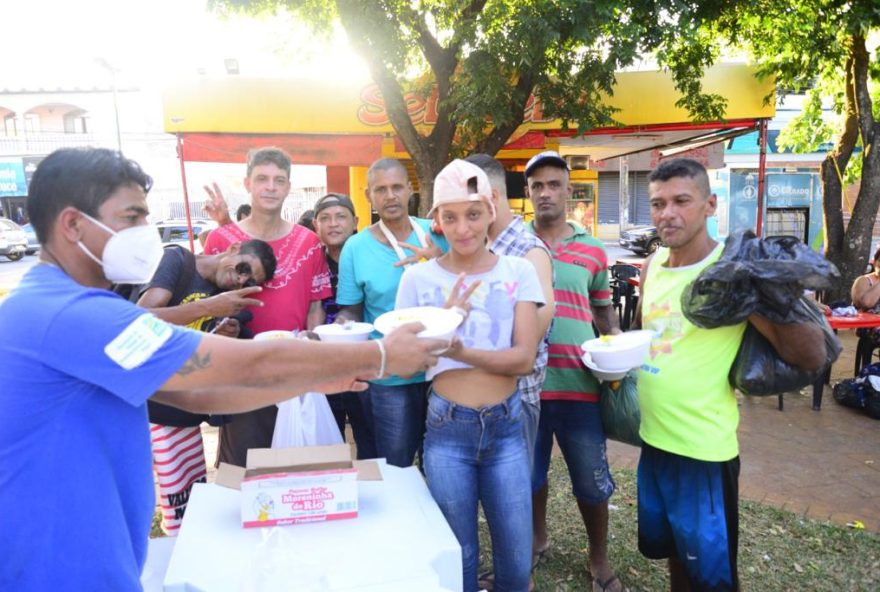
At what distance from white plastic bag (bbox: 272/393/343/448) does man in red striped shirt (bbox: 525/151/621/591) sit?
114 cm

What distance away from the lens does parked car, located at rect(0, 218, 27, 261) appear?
69.1 feet

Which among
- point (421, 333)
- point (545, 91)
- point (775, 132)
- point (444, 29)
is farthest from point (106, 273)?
point (775, 132)

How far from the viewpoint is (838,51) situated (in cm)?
770

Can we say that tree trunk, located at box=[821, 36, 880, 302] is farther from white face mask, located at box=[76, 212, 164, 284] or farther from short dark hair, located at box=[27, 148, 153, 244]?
short dark hair, located at box=[27, 148, 153, 244]

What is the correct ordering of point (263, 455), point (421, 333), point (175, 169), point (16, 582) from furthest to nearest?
1. point (175, 169)
2. point (263, 455)
3. point (421, 333)
4. point (16, 582)

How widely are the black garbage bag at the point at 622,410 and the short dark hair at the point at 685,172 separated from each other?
2.86 feet

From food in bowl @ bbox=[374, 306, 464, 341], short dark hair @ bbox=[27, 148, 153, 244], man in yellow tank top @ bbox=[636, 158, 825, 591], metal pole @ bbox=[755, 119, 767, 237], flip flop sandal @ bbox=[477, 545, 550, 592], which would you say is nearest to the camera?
short dark hair @ bbox=[27, 148, 153, 244]

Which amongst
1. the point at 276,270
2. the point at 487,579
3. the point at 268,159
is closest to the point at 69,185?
the point at 276,270

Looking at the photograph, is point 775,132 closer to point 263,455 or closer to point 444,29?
point 444,29

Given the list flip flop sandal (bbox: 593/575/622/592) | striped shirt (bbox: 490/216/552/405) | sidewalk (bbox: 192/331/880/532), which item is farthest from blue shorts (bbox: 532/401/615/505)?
sidewalk (bbox: 192/331/880/532)

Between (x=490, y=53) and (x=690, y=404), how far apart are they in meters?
5.08

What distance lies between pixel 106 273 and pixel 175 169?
28.4 metres

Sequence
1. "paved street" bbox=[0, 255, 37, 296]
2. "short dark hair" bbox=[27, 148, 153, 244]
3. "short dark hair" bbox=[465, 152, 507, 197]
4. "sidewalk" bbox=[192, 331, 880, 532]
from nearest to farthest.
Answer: "short dark hair" bbox=[27, 148, 153, 244]
"short dark hair" bbox=[465, 152, 507, 197]
"sidewalk" bbox=[192, 331, 880, 532]
"paved street" bbox=[0, 255, 37, 296]

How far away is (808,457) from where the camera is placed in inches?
192
